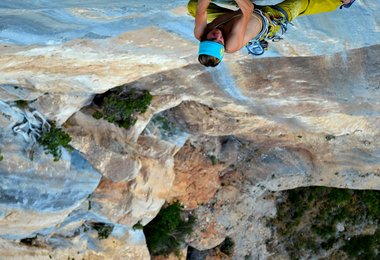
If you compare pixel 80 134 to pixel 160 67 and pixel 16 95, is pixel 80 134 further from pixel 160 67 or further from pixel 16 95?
pixel 160 67

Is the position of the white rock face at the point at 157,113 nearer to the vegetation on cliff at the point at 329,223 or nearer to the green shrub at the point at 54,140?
the green shrub at the point at 54,140

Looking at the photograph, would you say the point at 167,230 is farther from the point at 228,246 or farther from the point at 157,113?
the point at 157,113

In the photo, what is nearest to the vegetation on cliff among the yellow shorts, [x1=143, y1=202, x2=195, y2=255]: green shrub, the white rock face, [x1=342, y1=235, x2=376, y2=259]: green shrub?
[x1=342, y1=235, x2=376, y2=259]: green shrub

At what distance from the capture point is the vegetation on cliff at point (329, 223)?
1406cm

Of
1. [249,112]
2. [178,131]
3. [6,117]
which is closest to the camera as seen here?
[6,117]

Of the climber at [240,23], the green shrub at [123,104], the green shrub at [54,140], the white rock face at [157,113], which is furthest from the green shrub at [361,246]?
the climber at [240,23]

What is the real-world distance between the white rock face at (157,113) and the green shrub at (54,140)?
17 centimetres

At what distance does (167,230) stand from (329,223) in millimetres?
4633

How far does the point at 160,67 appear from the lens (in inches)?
270

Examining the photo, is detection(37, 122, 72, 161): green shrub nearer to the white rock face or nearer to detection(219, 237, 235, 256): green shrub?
the white rock face

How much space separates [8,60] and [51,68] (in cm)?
78

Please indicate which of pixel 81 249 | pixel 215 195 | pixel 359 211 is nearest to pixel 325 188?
pixel 359 211

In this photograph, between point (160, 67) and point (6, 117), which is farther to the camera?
point (6, 117)

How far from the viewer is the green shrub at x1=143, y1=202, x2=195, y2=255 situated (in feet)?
40.1
